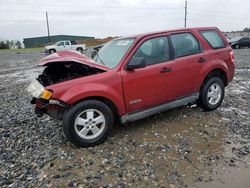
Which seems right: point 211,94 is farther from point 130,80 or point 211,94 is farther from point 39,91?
point 39,91

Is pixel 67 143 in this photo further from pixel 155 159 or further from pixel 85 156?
pixel 155 159

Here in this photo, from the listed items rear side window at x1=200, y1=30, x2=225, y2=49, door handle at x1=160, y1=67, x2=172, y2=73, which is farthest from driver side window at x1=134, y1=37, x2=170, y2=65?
rear side window at x1=200, y1=30, x2=225, y2=49

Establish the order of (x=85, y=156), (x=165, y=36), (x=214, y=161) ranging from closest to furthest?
(x=214, y=161)
(x=85, y=156)
(x=165, y=36)

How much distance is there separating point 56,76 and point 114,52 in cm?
118

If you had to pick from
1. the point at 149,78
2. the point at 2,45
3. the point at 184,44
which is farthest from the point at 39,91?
the point at 2,45

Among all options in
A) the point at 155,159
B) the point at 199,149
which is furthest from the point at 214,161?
the point at 155,159

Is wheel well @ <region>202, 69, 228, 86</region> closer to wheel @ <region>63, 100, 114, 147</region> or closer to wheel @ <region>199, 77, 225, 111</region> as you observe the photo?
wheel @ <region>199, 77, 225, 111</region>

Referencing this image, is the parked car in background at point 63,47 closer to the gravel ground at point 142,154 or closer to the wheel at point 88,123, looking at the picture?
the gravel ground at point 142,154

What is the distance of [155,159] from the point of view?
156 inches

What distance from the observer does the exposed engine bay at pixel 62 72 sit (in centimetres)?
466

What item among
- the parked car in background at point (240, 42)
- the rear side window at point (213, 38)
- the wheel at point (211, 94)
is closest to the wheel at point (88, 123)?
the wheel at point (211, 94)

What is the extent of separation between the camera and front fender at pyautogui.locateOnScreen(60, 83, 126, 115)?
4148 mm

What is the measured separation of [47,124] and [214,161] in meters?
3.41

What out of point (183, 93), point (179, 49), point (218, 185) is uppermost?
point (179, 49)
